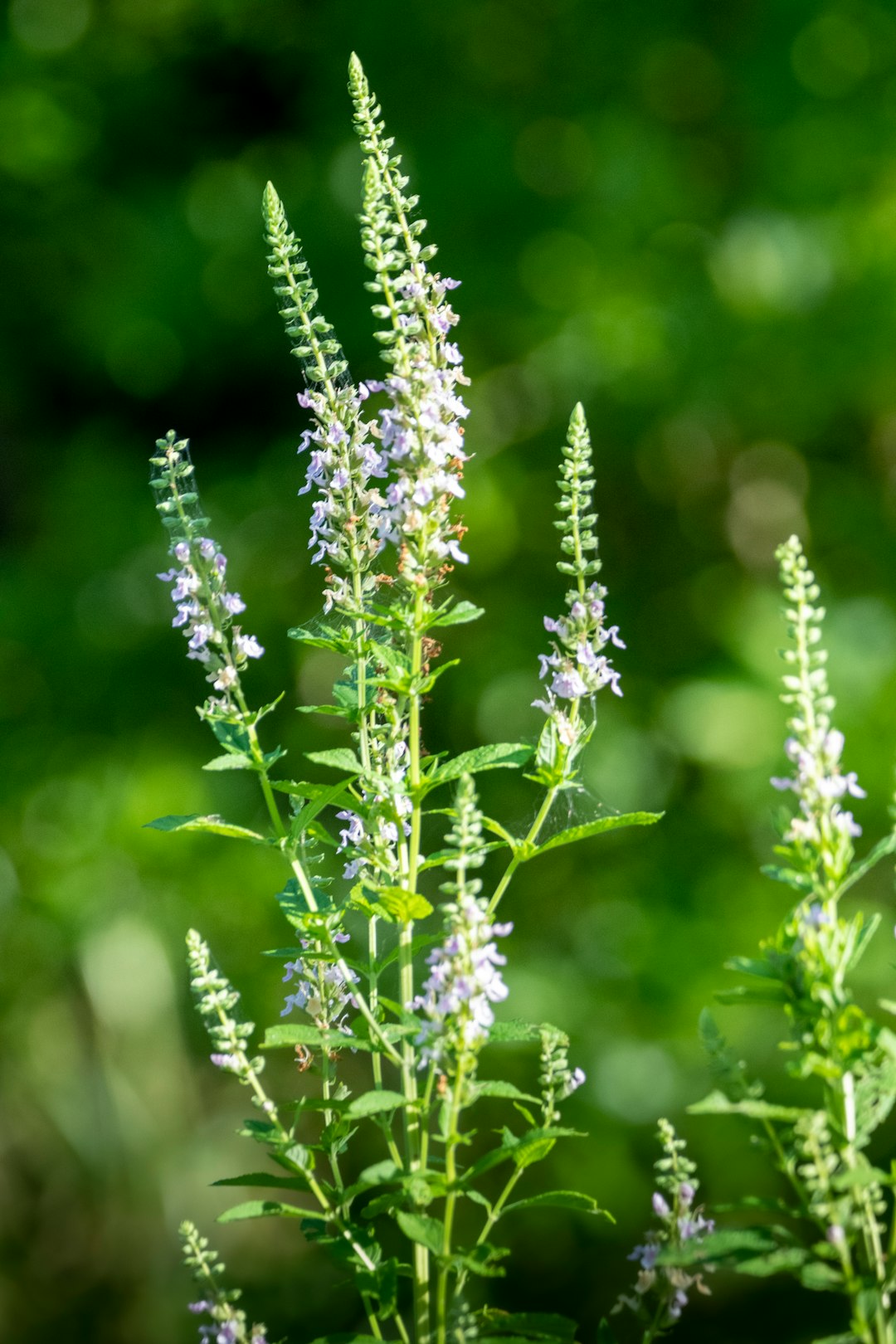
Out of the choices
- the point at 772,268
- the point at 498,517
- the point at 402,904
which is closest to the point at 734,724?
the point at 498,517

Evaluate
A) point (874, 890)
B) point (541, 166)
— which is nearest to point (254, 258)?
point (541, 166)

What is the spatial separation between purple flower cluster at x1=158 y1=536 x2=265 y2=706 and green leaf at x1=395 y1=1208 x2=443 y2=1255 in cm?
29

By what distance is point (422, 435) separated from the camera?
0.69 m

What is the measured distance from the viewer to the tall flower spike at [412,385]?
684 mm

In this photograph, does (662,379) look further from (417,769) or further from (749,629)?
(417,769)

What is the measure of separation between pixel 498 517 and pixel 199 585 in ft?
6.96

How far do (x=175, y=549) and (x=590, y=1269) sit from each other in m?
2.58

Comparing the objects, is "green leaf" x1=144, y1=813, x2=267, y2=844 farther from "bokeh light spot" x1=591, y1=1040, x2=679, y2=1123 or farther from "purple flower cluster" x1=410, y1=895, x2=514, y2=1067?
"bokeh light spot" x1=591, y1=1040, x2=679, y2=1123

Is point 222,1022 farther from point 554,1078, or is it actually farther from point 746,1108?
point 746,1108

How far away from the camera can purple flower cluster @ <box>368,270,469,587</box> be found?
684 millimetres

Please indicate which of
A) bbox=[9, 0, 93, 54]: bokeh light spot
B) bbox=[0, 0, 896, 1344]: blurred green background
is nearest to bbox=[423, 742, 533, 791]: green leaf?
bbox=[0, 0, 896, 1344]: blurred green background

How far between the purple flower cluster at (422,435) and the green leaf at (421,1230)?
0.32 metres

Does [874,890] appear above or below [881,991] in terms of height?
above

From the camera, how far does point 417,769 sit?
28.6 inches
